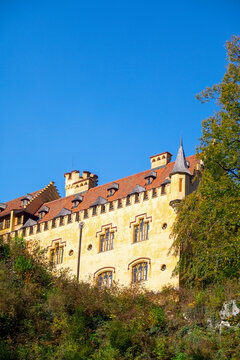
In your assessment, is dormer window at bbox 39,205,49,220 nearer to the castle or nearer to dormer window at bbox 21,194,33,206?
the castle

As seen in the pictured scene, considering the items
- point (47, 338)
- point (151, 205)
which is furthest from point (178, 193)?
point (47, 338)

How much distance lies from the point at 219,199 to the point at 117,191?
53.1 ft

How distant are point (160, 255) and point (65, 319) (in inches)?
392

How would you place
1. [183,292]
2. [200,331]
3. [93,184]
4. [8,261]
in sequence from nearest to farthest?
[200,331]
[183,292]
[8,261]
[93,184]

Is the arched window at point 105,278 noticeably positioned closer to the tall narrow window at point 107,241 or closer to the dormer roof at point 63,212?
the tall narrow window at point 107,241

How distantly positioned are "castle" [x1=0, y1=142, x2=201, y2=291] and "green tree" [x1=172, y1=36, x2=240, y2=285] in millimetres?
4053

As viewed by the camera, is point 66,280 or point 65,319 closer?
point 65,319

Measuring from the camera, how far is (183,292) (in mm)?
47375

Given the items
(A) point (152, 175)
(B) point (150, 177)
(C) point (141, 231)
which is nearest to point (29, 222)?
(B) point (150, 177)

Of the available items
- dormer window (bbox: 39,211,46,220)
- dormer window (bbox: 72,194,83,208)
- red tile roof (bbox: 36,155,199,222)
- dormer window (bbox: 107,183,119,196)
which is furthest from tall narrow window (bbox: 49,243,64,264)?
dormer window (bbox: 107,183,119,196)

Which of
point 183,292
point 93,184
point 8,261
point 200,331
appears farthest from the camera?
point 93,184

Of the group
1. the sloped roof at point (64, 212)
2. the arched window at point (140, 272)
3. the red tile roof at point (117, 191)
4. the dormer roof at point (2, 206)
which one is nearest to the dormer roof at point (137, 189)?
the red tile roof at point (117, 191)

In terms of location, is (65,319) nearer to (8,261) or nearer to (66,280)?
(66,280)

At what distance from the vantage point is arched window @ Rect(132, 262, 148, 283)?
170 feet
